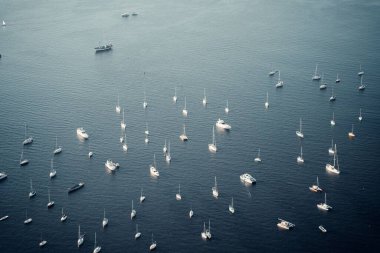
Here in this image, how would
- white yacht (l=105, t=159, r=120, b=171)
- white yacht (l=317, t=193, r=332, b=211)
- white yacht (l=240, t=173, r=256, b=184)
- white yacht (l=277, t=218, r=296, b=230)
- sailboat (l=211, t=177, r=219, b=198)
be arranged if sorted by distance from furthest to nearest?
white yacht (l=105, t=159, r=120, b=171)
white yacht (l=240, t=173, r=256, b=184)
sailboat (l=211, t=177, r=219, b=198)
white yacht (l=317, t=193, r=332, b=211)
white yacht (l=277, t=218, r=296, b=230)

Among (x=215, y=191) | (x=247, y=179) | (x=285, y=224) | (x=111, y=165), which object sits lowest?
(x=285, y=224)

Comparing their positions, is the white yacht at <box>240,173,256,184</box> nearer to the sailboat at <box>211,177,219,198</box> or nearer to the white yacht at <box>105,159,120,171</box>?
the sailboat at <box>211,177,219,198</box>

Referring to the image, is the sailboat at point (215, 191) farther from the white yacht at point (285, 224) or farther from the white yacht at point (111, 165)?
the white yacht at point (111, 165)

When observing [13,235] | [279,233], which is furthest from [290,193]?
[13,235]

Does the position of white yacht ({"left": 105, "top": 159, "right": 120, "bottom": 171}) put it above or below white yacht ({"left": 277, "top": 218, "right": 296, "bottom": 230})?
above

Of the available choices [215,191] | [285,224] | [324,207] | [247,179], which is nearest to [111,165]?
[215,191]

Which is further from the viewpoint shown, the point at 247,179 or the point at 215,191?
the point at 247,179

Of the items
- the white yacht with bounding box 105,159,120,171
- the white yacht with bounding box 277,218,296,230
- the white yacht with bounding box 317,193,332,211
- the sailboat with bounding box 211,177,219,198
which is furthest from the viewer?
the white yacht with bounding box 105,159,120,171

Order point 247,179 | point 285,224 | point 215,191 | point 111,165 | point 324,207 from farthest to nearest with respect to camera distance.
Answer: point 111,165, point 247,179, point 215,191, point 324,207, point 285,224

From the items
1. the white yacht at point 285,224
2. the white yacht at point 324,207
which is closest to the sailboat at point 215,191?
the white yacht at point 285,224

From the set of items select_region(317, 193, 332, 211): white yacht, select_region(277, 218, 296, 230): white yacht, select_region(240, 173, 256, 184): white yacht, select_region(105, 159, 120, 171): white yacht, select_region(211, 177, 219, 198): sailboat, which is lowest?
select_region(277, 218, 296, 230): white yacht

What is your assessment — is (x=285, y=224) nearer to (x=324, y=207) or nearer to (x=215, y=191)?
(x=324, y=207)

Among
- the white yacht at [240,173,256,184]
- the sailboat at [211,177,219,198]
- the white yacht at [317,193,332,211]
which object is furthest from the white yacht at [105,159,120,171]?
the white yacht at [317,193,332,211]
